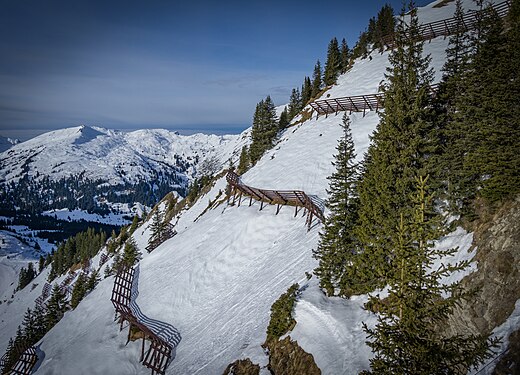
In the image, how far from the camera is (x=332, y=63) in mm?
63844

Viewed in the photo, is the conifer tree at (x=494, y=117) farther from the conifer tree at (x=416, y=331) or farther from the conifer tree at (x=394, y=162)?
the conifer tree at (x=416, y=331)

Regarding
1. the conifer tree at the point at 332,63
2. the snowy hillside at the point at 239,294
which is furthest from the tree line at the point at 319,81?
the snowy hillside at the point at 239,294

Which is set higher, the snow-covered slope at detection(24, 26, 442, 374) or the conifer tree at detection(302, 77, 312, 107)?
the conifer tree at detection(302, 77, 312, 107)

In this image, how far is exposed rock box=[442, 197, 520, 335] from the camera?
9.32m

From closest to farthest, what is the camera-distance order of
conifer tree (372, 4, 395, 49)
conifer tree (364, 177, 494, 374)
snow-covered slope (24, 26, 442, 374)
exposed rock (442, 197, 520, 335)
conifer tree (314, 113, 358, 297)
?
conifer tree (364, 177, 494, 374), exposed rock (442, 197, 520, 335), conifer tree (314, 113, 358, 297), snow-covered slope (24, 26, 442, 374), conifer tree (372, 4, 395, 49)

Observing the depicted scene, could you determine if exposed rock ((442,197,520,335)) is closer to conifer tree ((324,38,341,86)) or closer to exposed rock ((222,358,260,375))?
exposed rock ((222,358,260,375))

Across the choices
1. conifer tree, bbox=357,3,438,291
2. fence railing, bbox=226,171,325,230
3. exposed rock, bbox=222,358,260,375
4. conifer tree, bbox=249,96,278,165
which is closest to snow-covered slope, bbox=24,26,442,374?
exposed rock, bbox=222,358,260,375

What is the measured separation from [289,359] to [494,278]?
28.1ft

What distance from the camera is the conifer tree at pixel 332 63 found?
209 ft

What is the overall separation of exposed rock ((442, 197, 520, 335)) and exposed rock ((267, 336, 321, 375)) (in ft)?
17.9

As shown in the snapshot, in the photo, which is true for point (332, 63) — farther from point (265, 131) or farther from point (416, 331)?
point (416, 331)

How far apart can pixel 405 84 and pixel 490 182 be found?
23.6ft

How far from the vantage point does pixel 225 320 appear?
20.0 meters

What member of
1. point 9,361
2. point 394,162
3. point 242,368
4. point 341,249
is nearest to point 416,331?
point 341,249
